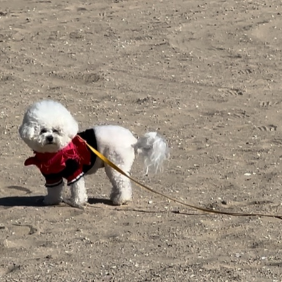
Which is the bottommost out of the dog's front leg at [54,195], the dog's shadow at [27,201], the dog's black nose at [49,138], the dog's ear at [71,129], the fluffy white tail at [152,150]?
the dog's shadow at [27,201]

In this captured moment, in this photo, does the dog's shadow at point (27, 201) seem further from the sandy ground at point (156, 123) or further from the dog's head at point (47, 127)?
the dog's head at point (47, 127)

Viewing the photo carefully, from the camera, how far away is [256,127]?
29.1 feet

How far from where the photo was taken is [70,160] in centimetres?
662

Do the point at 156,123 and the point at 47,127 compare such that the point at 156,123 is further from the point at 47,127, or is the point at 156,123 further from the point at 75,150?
the point at 47,127

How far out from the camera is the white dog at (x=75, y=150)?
251 inches

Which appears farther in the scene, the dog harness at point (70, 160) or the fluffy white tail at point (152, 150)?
the fluffy white tail at point (152, 150)

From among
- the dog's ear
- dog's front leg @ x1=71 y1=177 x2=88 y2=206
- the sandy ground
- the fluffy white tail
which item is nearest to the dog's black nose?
the dog's ear

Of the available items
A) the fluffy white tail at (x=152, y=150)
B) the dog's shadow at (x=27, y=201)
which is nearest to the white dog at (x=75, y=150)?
the fluffy white tail at (x=152, y=150)

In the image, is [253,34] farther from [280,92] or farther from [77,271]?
[77,271]

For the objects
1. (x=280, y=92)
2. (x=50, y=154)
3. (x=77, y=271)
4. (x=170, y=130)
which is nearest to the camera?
(x=77, y=271)

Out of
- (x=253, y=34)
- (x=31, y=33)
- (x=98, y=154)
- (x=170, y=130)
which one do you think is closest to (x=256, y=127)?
(x=170, y=130)

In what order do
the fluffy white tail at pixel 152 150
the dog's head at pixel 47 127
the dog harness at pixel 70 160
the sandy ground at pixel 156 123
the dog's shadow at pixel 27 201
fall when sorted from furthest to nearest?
the dog's shadow at pixel 27 201 → the fluffy white tail at pixel 152 150 → the dog harness at pixel 70 160 → the dog's head at pixel 47 127 → the sandy ground at pixel 156 123

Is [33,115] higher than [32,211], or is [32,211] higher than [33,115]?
[33,115]

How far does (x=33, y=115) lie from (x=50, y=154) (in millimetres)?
382
